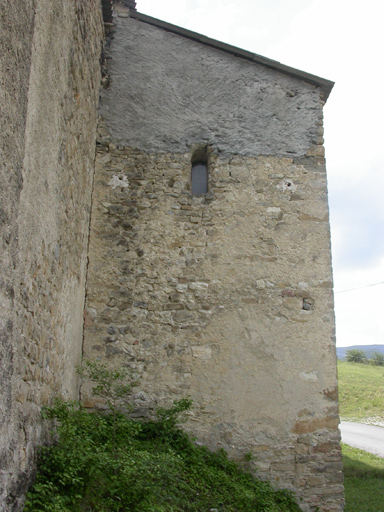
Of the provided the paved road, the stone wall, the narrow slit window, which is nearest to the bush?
the paved road

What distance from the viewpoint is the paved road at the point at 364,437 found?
10.9 m

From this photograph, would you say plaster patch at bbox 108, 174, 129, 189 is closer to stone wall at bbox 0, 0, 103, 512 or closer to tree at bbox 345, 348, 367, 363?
stone wall at bbox 0, 0, 103, 512

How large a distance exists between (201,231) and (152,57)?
8.59 ft

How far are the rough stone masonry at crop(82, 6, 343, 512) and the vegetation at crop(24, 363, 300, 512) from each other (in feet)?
1.56

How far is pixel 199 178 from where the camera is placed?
20.5 feet

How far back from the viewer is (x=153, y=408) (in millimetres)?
5297

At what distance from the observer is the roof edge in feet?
21.1

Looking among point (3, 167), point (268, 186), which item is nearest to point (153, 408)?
point (268, 186)

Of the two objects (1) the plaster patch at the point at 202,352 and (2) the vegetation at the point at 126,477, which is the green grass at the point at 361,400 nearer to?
(1) the plaster patch at the point at 202,352

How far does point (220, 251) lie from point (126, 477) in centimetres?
302

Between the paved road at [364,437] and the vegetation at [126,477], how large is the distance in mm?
6793

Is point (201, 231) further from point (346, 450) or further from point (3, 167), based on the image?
point (346, 450)

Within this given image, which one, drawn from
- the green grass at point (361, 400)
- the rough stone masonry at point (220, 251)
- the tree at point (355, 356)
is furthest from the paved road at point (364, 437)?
the tree at point (355, 356)

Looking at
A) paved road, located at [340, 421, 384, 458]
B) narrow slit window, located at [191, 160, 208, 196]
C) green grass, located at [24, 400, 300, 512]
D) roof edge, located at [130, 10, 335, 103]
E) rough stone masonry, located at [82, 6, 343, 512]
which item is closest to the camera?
green grass, located at [24, 400, 300, 512]
